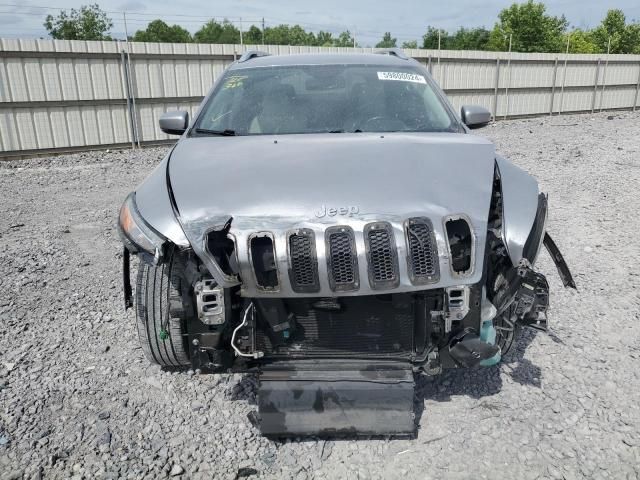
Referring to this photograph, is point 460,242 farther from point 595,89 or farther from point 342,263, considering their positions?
point 595,89

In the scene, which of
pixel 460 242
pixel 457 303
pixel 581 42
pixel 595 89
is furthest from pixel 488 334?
pixel 581 42

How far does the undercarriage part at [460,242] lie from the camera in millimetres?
2258

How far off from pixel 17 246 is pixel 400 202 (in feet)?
13.9

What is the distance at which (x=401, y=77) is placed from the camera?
148 inches

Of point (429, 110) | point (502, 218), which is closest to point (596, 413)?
point (502, 218)

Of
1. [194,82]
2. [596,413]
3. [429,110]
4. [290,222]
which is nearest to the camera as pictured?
[290,222]

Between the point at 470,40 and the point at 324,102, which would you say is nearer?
the point at 324,102

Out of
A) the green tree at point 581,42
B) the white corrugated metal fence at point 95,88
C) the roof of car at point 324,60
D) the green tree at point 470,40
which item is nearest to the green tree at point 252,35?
the green tree at point 470,40

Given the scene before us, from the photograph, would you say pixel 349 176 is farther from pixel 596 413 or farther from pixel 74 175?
pixel 74 175

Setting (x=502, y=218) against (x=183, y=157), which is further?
(x=183, y=157)

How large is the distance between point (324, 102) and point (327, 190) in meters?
1.34

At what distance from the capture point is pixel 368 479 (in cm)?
226

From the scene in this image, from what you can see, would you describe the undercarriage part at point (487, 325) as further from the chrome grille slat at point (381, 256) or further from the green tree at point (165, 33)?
the green tree at point (165, 33)

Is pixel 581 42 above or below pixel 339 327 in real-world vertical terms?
above
